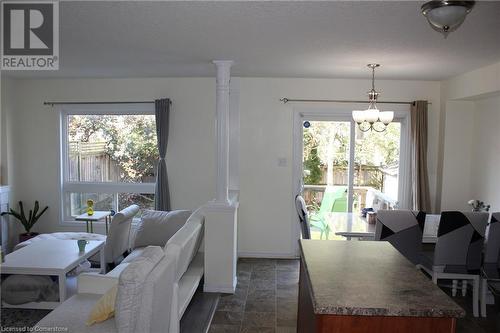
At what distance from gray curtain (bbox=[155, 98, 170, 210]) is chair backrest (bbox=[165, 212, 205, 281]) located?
156 centimetres

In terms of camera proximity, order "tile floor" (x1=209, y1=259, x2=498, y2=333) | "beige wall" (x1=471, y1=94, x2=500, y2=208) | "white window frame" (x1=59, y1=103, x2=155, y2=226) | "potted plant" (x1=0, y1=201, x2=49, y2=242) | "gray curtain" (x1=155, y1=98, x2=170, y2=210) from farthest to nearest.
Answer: "white window frame" (x1=59, y1=103, x2=155, y2=226), "potted plant" (x1=0, y1=201, x2=49, y2=242), "gray curtain" (x1=155, y1=98, x2=170, y2=210), "beige wall" (x1=471, y1=94, x2=500, y2=208), "tile floor" (x1=209, y1=259, x2=498, y2=333)

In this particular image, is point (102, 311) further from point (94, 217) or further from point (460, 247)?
point (460, 247)

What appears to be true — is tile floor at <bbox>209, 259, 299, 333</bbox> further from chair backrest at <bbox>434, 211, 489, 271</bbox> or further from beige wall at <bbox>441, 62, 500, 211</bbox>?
beige wall at <bbox>441, 62, 500, 211</bbox>

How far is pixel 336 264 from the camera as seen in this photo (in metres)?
2.02

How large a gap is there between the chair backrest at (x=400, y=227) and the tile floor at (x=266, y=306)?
0.81 meters

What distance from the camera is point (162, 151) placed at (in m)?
5.28

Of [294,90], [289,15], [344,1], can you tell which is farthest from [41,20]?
[294,90]

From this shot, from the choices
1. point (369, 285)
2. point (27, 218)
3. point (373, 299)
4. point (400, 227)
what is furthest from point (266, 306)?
point (27, 218)

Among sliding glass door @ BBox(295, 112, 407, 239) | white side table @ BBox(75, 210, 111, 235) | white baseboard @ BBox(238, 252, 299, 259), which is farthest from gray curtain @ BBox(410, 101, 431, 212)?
white side table @ BBox(75, 210, 111, 235)

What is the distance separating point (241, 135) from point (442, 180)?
8.99 ft

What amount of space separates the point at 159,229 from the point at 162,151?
1251 mm

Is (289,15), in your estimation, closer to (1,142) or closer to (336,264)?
(336,264)

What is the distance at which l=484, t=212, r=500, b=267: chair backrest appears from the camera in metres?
3.45

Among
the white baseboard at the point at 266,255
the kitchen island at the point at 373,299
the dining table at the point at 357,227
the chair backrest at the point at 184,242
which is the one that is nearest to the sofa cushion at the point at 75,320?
the chair backrest at the point at 184,242
